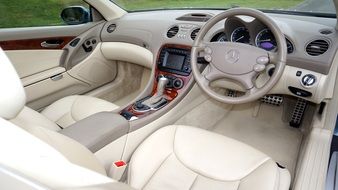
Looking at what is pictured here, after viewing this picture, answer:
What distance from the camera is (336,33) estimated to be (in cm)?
160

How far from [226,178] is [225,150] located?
138 mm

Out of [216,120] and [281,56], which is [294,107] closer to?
[216,120]

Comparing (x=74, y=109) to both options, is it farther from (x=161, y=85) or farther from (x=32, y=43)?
(x=32, y=43)

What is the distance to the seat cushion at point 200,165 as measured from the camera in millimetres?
→ 1306

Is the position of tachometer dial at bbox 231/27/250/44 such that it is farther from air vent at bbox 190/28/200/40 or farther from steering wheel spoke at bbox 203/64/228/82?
air vent at bbox 190/28/200/40

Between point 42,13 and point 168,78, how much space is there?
997 mm

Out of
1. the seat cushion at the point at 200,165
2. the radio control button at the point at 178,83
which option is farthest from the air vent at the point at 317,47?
the radio control button at the point at 178,83

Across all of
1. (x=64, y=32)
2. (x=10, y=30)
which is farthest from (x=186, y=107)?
(x=10, y=30)

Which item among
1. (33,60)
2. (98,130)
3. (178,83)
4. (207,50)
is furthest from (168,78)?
(33,60)

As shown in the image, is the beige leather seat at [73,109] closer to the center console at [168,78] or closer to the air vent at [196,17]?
the center console at [168,78]

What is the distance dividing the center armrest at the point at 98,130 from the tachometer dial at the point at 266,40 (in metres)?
0.73

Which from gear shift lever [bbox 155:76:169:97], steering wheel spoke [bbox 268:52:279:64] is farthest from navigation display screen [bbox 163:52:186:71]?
steering wheel spoke [bbox 268:52:279:64]

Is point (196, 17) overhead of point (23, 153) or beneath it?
beneath

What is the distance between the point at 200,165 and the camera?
1371mm
